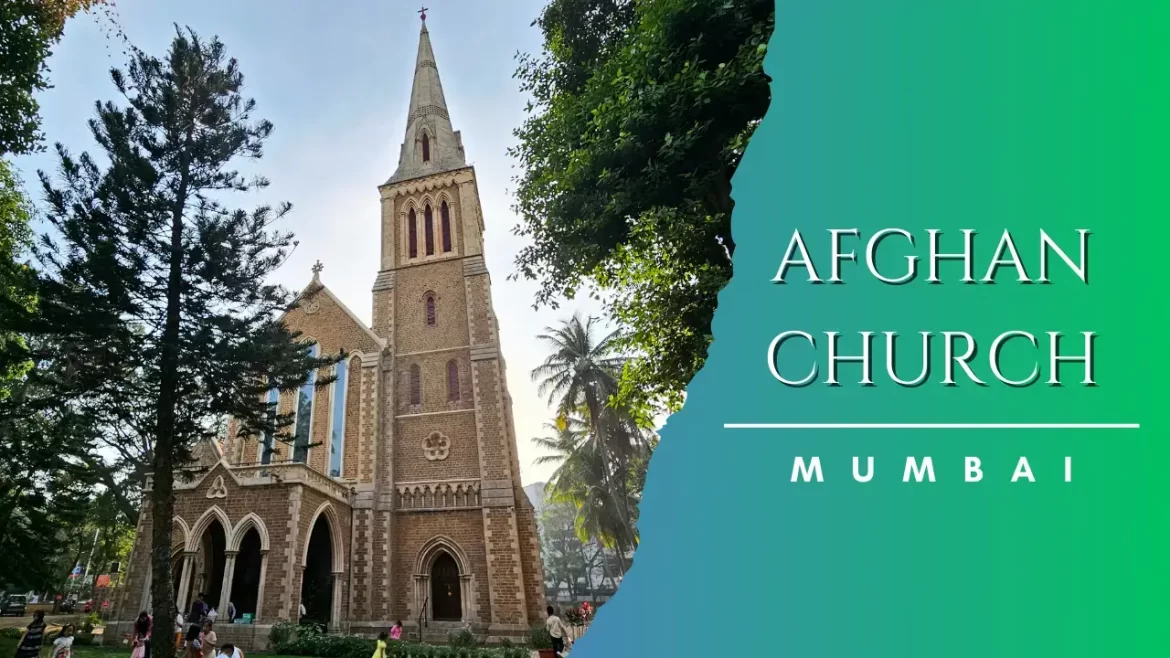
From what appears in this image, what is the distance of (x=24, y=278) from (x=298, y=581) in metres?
7.52

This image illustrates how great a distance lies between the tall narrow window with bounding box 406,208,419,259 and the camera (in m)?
20.2

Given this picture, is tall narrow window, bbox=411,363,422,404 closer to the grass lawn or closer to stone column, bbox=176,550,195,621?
stone column, bbox=176,550,195,621

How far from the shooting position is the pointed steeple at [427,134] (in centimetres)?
2145

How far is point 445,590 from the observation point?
16.1m

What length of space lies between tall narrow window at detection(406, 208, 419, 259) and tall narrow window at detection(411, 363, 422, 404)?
3841mm

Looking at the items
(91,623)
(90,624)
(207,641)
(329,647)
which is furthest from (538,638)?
(91,623)

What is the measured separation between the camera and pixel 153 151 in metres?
10.5

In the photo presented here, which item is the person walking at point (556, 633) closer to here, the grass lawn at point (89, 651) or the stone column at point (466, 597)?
the grass lawn at point (89, 651)

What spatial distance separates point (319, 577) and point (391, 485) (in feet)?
8.83

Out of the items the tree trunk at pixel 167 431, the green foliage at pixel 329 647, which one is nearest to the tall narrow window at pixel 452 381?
the green foliage at pixel 329 647

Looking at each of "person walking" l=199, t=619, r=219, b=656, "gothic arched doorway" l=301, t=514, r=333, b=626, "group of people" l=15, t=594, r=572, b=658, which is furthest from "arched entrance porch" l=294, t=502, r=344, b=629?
"group of people" l=15, t=594, r=572, b=658

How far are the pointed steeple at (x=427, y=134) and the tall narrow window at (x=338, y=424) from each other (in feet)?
22.4

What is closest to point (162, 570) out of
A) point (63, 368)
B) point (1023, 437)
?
point (63, 368)

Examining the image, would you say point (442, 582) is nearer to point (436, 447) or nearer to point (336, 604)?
point (336, 604)
